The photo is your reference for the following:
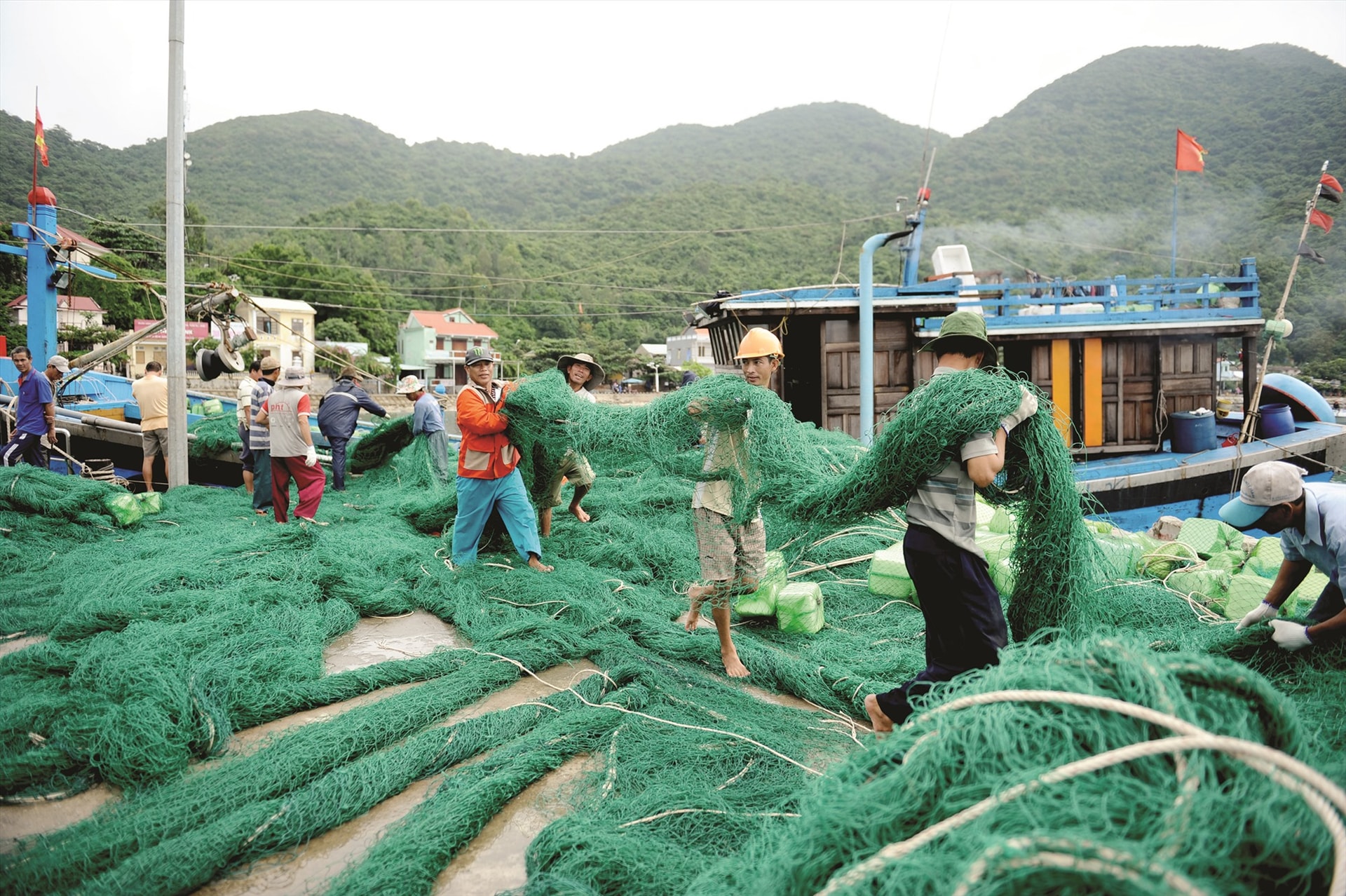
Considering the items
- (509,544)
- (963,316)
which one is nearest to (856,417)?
(509,544)

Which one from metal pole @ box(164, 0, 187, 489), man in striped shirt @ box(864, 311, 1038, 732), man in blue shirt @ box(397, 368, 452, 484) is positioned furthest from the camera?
man in blue shirt @ box(397, 368, 452, 484)

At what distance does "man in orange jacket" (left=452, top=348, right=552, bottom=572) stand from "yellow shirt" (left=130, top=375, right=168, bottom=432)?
5.93 metres

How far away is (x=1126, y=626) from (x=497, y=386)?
4686 mm

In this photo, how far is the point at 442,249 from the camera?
7006 cm

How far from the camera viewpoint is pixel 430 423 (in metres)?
9.41

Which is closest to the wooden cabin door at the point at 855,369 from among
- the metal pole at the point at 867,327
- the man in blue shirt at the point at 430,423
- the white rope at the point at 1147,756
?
the metal pole at the point at 867,327

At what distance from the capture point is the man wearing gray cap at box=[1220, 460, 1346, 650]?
281 centimetres

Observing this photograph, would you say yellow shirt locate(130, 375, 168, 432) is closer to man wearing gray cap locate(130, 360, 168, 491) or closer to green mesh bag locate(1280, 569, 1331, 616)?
man wearing gray cap locate(130, 360, 168, 491)

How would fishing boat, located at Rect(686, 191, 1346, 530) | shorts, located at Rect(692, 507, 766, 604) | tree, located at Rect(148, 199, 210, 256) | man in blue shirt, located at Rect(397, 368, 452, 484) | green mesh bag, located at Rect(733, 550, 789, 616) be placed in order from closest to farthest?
shorts, located at Rect(692, 507, 766, 604) < green mesh bag, located at Rect(733, 550, 789, 616) < man in blue shirt, located at Rect(397, 368, 452, 484) < fishing boat, located at Rect(686, 191, 1346, 530) < tree, located at Rect(148, 199, 210, 256)

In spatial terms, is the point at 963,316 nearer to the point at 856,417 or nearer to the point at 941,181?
the point at 856,417

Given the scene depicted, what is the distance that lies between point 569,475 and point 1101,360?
870 cm

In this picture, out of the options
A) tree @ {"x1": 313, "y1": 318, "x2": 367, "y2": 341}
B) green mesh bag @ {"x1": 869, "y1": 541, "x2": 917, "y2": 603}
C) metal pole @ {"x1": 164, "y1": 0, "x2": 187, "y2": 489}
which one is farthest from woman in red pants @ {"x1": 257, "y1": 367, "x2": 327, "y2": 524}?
tree @ {"x1": 313, "y1": 318, "x2": 367, "y2": 341}

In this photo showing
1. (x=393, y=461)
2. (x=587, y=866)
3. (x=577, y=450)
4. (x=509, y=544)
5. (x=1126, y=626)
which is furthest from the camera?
(x=393, y=461)

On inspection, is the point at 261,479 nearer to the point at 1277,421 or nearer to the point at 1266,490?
the point at 1266,490
